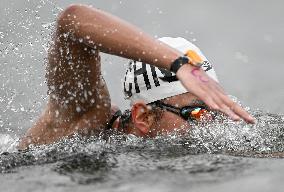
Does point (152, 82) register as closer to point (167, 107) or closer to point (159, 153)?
point (167, 107)

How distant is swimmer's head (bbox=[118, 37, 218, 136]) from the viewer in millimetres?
5867

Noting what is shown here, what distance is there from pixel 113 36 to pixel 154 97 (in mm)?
1262

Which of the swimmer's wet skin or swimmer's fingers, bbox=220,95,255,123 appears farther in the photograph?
the swimmer's wet skin

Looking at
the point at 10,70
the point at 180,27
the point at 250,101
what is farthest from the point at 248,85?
the point at 10,70

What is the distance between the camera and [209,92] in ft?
14.0

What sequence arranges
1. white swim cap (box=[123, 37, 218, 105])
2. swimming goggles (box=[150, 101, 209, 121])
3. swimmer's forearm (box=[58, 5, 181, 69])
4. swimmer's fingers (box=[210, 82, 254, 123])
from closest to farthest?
swimmer's fingers (box=[210, 82, 254, 123]) → swimmer's forearm (box=[58, 5, 181, 69]) → swimming goggles (box=[150, 101, 209, 121]) → white swim cap (box=[123, 37, 218, 105])

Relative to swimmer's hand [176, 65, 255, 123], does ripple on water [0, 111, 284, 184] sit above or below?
below

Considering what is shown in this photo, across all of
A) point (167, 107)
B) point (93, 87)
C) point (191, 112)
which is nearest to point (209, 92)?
point (191, 112)

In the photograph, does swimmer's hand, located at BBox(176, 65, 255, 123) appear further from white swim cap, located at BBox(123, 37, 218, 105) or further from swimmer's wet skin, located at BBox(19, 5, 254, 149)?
white swim cap, located at BBox(123, 37, 218, 105)

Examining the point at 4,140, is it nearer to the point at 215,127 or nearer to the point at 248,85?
the point at 215,127

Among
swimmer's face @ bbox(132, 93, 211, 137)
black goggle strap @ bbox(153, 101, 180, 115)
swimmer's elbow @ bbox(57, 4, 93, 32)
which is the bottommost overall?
swimmer's face @ bbox(132, 93, 211, 137)

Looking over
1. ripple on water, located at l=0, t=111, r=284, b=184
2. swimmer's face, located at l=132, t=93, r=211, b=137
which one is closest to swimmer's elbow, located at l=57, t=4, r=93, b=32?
ripple on water, located at l=0, t=111, r=284, b=184

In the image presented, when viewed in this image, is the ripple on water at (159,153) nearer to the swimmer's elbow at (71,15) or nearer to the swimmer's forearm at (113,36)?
the swimmer's forearm at (113,36)

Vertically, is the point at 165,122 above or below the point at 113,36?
below
